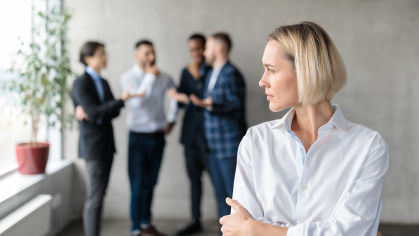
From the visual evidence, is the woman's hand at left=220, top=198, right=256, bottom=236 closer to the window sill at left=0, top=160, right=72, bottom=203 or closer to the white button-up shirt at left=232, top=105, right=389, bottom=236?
the white button-up shirt at left=232, top=105, right=389, bottom=236

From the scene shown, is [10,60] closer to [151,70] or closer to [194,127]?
[151,70]

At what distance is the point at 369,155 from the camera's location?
3.79 ft

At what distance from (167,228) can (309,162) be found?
271 centimetres

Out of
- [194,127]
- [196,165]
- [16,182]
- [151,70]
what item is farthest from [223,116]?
[16,182]

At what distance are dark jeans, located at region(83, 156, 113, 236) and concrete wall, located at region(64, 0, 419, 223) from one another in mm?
1068

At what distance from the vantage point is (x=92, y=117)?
2.70 metres

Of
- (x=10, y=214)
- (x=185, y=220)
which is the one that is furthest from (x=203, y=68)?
(x=10, y=214)

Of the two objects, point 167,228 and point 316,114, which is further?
point 167,228

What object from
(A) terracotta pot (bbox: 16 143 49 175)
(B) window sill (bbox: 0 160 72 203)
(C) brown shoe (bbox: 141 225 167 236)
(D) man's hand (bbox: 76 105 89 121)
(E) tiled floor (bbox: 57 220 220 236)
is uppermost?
(D) man's hand (bbox: 76 105 89 121)

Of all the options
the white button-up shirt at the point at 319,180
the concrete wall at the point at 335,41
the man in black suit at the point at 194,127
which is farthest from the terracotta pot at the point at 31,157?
the white button-up shirt at the point at 319,180

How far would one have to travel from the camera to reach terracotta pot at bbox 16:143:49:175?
293 centimetres

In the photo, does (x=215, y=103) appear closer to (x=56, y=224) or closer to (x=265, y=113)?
(x=265, y=113)

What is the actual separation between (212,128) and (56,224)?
6.21 feet

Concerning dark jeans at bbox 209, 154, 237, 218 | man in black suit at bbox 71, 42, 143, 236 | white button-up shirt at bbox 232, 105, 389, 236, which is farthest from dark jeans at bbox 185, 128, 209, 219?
white button-up shirt at bbox 232, 105, 389, 236
